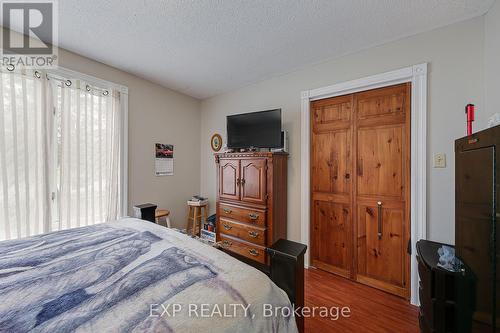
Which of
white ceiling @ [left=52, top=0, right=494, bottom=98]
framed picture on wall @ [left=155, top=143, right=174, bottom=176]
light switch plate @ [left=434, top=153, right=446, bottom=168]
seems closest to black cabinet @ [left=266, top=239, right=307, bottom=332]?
light switch plate @ [left=434, top=153, right=446, bottom=168]

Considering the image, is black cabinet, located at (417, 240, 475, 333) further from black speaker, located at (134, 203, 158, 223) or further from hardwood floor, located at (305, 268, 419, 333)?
black speaker, located at (134, 203, 158, 223)

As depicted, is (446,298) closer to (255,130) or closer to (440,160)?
(440,160)

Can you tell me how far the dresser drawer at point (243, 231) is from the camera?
244 cm

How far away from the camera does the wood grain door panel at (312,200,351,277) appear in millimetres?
2365

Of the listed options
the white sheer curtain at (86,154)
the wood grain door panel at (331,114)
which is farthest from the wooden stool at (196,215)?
the wood grain door panel at (331,114)

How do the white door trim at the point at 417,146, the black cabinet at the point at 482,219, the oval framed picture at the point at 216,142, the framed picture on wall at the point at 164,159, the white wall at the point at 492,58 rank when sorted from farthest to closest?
the oval framed picture at the point at 216,142 < the framed picture on wall at the point at 164,159 < the white door trim at the point at 417,146 < the white wall at the point at 492,58 < the black cabinet at the point at 482,219

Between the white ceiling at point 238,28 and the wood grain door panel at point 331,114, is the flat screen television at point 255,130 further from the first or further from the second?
the white ceiling at point 238,28

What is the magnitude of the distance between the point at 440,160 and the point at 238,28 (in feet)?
7.09

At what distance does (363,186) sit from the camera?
2242 mm

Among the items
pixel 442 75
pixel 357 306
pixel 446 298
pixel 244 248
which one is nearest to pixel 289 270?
pixel 446 298

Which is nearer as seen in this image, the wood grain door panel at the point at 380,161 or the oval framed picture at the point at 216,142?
the wood grain door panel at the point at 380,161

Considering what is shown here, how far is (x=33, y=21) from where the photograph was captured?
181 centimetres

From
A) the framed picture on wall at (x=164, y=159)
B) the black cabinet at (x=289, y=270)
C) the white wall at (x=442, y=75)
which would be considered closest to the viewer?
the black cabinet at (x=289, y=270)

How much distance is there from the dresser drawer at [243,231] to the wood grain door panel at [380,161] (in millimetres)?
1231
